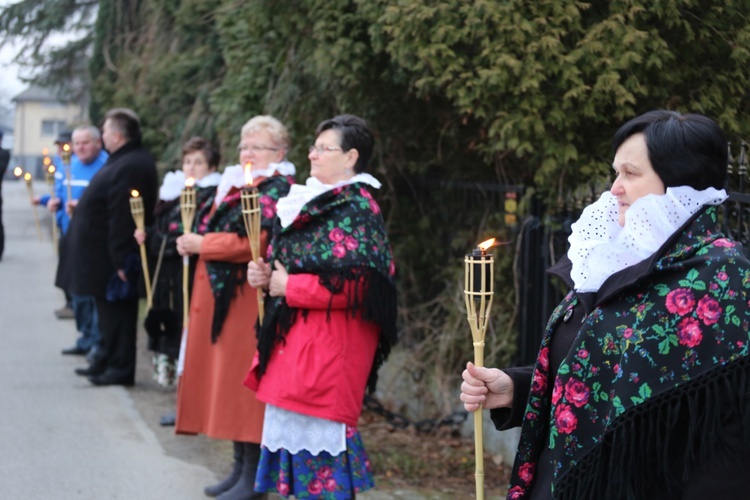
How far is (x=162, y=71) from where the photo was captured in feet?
40.6

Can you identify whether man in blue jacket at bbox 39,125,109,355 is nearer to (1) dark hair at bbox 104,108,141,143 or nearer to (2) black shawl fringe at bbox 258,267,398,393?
(1) dark hair at bbox 104,108,141,143

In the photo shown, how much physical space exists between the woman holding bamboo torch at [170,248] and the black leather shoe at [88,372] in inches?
54.9

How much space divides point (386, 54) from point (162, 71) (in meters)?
6.45

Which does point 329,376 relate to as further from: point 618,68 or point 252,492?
point 618,68

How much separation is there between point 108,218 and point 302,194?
3.72m

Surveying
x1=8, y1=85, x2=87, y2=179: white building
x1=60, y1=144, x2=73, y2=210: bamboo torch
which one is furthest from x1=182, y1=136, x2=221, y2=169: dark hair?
x1=8, y1=85, x2=87, y2=179: white building

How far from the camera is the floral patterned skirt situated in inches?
190

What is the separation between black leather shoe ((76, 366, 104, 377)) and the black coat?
79cm

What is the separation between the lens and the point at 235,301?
5.71m

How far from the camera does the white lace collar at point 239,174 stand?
558 centimetres

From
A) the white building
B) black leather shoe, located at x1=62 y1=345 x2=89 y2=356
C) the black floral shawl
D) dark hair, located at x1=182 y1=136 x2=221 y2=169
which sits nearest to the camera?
the black floral shawl

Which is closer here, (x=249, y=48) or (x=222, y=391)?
(x=222, y=391)

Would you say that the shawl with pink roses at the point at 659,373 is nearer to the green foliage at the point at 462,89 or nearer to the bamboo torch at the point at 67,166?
the green foliage at the point at 462,89

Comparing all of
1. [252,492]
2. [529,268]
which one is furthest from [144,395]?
[529,268]
